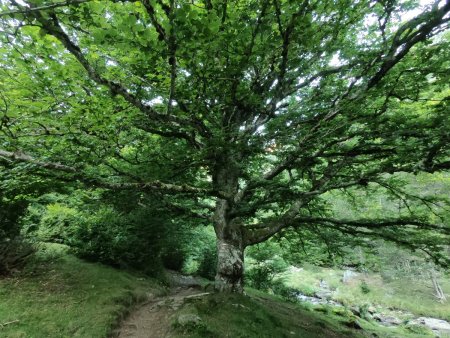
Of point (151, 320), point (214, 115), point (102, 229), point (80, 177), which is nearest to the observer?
point (80, 177)

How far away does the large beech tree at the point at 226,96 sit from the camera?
4.08 meters

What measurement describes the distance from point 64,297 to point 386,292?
2841 centimetres

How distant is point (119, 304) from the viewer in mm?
6855

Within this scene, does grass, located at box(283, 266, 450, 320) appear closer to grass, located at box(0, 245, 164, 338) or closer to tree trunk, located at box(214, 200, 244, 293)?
tree trunk, located at box(214, 200, 244, 293)

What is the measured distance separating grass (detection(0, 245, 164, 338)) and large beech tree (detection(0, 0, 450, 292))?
8.67 feet

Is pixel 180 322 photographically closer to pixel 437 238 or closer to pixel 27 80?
pixel 27 80

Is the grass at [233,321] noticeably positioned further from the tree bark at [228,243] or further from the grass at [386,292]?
the grass at [386,292]

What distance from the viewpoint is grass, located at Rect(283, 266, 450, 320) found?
72.5ft

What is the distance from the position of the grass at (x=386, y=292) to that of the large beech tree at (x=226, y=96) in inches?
605

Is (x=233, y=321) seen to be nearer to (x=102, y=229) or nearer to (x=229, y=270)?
(x=229, y=270)

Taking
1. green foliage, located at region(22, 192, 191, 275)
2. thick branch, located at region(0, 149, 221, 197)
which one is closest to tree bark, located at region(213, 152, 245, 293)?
thick branch, located at region(0, 149, 221, 197)

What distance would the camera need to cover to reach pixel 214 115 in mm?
6953

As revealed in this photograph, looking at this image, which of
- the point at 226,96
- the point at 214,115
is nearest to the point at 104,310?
the point at 214,115

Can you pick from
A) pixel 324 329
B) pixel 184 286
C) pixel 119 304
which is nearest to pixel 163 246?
pixel 184 286
